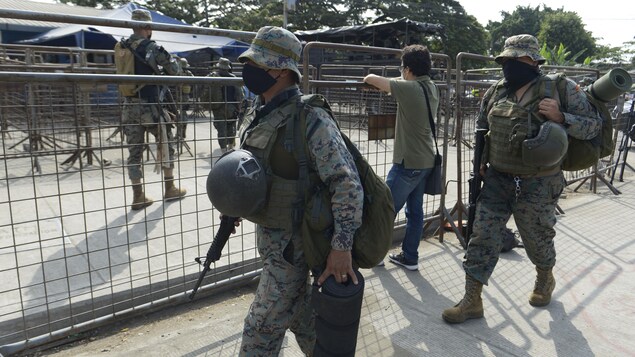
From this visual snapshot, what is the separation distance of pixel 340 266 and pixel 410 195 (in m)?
2.37

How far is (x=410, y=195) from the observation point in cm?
432

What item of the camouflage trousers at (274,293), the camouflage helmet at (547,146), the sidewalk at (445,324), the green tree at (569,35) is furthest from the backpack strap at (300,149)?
the green tree at (569,35)

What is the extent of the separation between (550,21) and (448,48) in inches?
870

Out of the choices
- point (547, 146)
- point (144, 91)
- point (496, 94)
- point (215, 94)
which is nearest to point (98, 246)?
point (144, 91)

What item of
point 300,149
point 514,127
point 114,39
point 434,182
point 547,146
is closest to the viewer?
point 300,149

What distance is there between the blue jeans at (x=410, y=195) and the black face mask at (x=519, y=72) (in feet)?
3.57

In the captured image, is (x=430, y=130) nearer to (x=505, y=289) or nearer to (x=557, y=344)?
(x=505, y=289)

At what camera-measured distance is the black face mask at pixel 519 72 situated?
327 centimetres

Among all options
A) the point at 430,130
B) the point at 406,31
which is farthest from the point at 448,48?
the point at 430,130

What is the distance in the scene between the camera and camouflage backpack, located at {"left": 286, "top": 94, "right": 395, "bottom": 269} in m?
2.09

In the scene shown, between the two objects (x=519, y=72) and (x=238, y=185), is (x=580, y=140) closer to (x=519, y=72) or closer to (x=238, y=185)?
(x=519, y=72)

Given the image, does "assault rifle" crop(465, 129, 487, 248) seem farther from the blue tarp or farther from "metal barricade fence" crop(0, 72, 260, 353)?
the blue tarp

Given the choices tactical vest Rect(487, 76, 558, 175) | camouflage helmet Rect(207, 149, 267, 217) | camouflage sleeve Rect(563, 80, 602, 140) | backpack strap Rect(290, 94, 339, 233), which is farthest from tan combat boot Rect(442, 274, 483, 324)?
camouflage helmet Rect(207, 149, 267, 217)

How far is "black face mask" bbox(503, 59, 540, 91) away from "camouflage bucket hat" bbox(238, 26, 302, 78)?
5.99 feet
